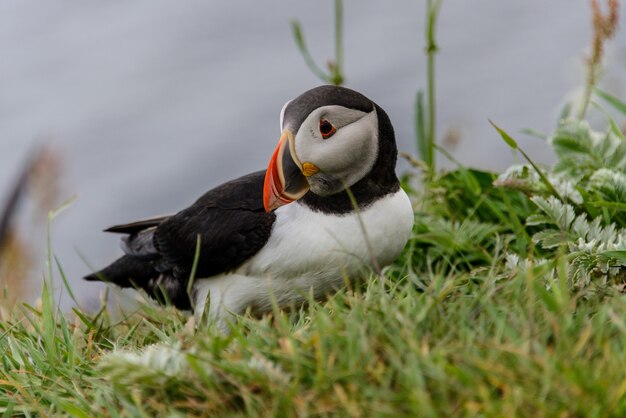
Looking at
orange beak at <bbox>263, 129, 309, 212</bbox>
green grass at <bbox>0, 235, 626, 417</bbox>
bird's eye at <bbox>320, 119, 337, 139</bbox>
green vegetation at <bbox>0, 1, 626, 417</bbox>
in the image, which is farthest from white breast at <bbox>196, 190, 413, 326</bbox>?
green grass at <bbox>0, 235, 626, 417</bbox>

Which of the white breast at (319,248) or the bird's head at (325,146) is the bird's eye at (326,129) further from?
the white breast at (319,248)

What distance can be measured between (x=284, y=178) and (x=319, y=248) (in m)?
0.33

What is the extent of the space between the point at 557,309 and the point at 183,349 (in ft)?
3.50

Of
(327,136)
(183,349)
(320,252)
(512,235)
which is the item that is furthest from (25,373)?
(512,235)

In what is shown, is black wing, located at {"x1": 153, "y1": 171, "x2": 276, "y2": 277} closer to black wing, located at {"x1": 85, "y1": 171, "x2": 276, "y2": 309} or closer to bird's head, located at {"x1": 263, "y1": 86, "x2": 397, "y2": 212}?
Result: black wing, located at {"x1": 85, "y1": 171, "x2": 276, "y2": 309}

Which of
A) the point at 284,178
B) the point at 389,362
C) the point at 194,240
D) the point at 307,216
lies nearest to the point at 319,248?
the point at 307,216

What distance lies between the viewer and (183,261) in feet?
13.6

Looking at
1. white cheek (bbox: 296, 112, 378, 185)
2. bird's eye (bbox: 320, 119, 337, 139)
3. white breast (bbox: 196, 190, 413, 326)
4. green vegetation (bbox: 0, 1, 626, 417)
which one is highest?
bird's eye (bbox: 320, 119, 337, 139)

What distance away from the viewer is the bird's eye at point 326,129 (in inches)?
141

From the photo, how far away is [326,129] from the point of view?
11.8 feet

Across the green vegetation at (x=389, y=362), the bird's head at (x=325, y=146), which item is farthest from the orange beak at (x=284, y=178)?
the green vegetation at (x=389, y=362)

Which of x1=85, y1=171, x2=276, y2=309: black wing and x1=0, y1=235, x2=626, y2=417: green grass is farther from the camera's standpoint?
x1=85, y1=171, x2=276, y2=309: black wing

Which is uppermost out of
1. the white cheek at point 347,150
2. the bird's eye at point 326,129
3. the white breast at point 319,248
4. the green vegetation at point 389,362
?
the bird's eye at point 326,129

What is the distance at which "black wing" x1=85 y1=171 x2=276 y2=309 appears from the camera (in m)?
3.87
